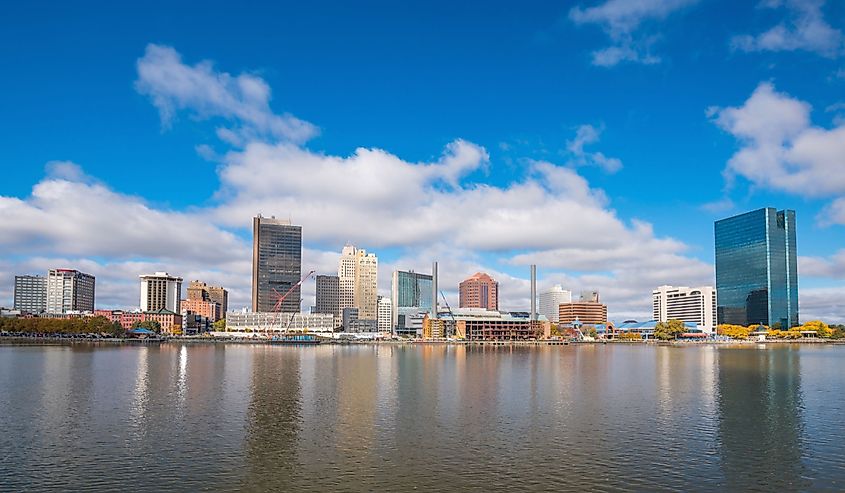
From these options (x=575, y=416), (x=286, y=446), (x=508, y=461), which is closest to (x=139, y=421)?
(x=286, y=446)

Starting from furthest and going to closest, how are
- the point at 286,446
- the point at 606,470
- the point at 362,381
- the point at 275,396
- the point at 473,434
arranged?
the point at 362,381 < the point at 275,396 < the point at 473,434 < the point at 286,446 < the point at 606,470

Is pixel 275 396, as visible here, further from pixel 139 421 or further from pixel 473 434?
pixel 473 434

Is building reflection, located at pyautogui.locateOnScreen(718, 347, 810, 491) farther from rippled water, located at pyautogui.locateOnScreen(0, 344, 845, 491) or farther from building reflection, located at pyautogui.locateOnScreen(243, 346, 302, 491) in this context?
building reflection, located at pyautogui.locateOnScreen(243, 346, 302, 491)

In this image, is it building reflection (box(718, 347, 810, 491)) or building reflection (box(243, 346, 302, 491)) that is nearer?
building reflection (box(243, 346, 302, 491))

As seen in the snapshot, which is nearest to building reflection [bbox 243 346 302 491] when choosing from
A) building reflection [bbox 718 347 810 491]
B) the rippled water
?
the rippled water

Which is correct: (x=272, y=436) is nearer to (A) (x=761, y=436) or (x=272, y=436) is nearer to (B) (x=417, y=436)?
(B) (x=417, y=436)

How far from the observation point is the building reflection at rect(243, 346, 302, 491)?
3097 cm

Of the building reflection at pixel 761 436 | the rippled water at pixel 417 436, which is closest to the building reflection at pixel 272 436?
the rippled water at pixel 417 436

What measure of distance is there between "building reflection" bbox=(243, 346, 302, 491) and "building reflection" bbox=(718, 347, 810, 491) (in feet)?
68.3

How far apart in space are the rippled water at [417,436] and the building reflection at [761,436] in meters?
0.14

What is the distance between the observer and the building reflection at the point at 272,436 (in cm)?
3097

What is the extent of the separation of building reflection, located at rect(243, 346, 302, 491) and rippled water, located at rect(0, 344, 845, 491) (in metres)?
0.15

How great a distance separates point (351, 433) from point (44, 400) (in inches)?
1174

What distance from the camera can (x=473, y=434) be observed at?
4109 centimetres
